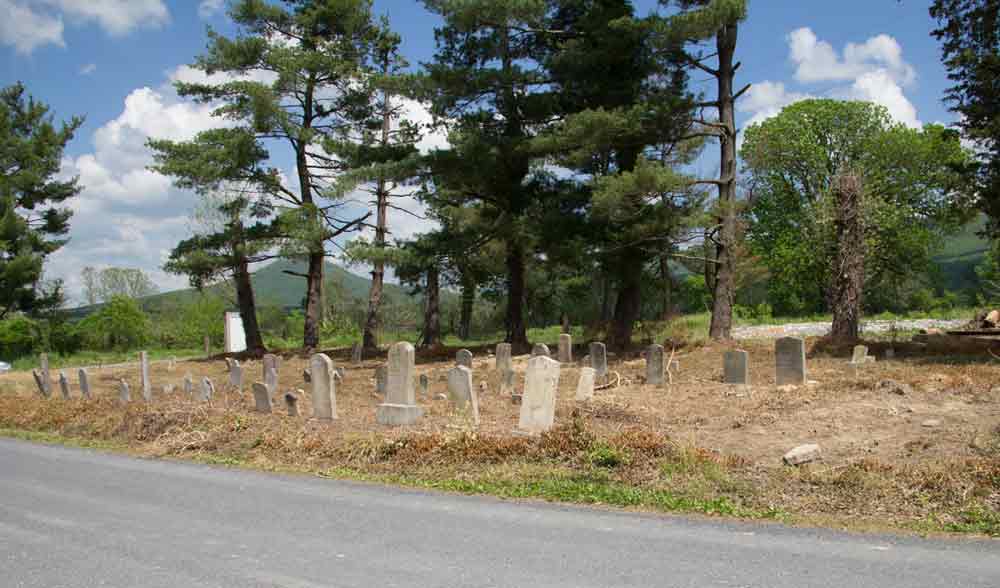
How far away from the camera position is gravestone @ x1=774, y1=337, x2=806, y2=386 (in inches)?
502

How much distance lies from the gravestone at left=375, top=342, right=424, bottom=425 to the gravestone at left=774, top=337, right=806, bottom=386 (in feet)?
20.4

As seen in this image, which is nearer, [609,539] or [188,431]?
[609,539]

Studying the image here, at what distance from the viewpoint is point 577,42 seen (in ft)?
68.9

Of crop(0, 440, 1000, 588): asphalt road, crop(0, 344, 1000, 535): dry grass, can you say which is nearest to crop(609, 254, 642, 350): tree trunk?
crop(0, 344, 1000, 535): dry grass

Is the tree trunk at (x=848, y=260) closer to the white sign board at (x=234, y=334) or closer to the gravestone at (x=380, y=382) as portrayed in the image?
the gravestone at (x=380, y=382)

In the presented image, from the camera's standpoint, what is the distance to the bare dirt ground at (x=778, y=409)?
8.38 m

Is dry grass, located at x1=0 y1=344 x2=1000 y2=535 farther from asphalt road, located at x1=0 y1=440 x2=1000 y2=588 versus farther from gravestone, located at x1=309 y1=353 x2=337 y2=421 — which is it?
asphalt road, located at x1=0 y1=440 x2=1000 y2=588

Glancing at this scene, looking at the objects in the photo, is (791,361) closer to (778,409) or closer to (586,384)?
(778,409)

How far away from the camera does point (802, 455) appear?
25.1 ft

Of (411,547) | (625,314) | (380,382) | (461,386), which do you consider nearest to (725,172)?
(625,314)

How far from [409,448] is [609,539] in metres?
3.84

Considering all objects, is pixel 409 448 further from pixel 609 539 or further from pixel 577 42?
pixel 577 42

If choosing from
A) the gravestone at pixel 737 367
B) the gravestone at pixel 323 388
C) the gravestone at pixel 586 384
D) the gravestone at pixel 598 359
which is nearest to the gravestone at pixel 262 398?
the gravestone at pixel 323 388

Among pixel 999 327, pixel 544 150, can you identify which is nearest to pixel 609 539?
pixel 544 150
